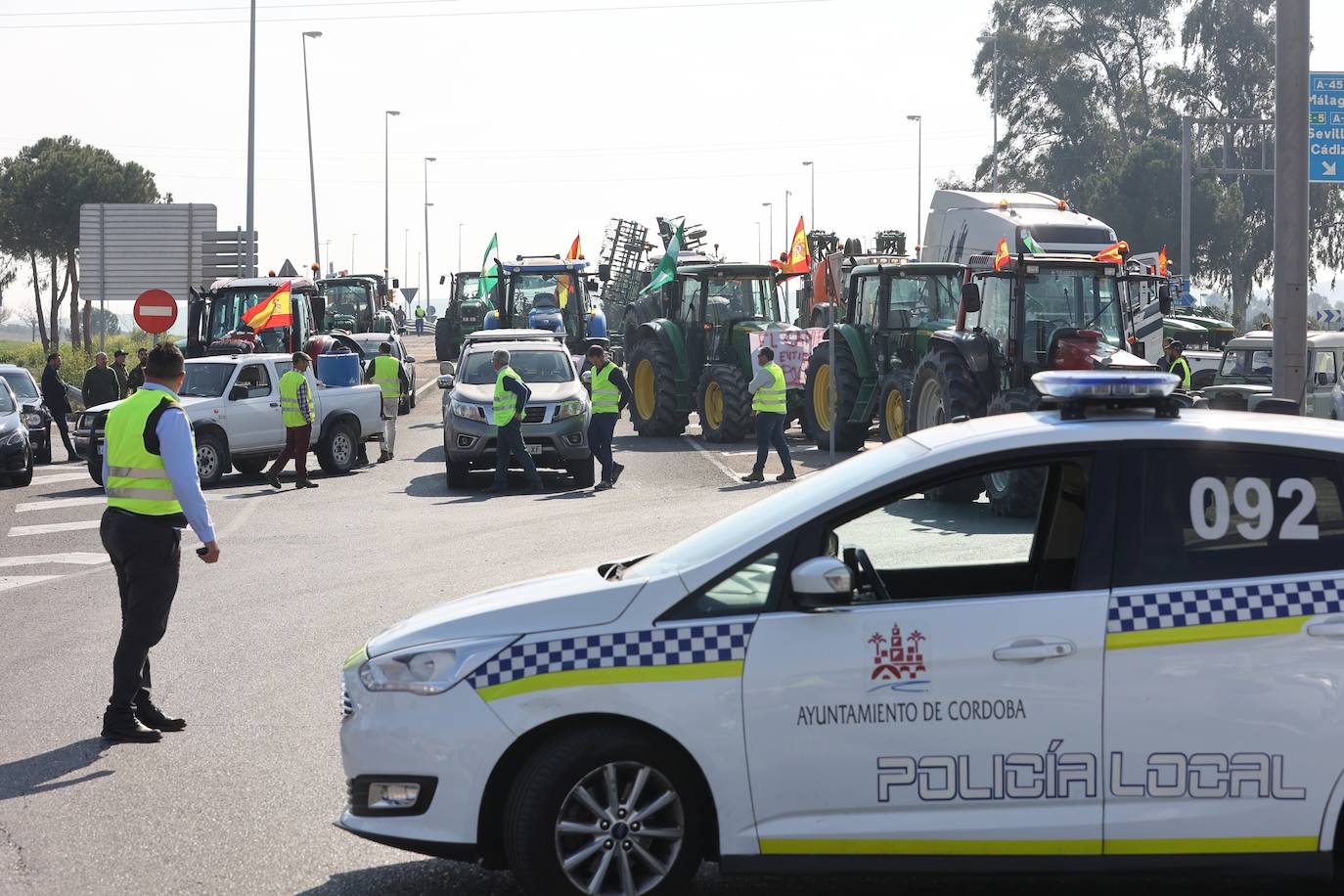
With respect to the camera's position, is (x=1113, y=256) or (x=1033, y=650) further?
(x=1113, y=256)

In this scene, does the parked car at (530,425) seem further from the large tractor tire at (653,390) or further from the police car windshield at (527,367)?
the large tractor tire at (653,390)

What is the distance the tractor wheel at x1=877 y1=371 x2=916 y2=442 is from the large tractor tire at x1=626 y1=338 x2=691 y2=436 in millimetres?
5689

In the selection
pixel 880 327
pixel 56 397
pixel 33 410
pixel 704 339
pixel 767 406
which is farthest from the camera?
pixel 56 397

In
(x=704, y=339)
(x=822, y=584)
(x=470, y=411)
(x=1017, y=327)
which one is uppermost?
(x=1017, y=327)

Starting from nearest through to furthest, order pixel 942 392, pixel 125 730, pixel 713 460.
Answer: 1. pixel 125 730
2. pixel 942 392
3. pixel 713 460

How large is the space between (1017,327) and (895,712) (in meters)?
13.7

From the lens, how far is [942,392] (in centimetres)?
1828

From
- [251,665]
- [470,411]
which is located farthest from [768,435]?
[251,665]

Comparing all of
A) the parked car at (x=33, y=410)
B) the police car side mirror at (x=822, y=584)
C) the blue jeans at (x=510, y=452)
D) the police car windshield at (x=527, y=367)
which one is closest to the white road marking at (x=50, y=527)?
the blue jeans at (x=510, y=452)

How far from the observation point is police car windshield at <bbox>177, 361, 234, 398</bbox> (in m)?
21.2

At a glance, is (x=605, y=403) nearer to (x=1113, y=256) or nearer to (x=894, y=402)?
(x=894, y=402)

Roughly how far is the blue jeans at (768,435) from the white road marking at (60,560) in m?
8.13

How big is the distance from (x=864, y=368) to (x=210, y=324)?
40.5 ft

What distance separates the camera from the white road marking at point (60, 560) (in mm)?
14227
